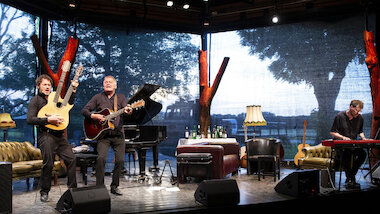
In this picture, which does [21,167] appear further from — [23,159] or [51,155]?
[51,155]

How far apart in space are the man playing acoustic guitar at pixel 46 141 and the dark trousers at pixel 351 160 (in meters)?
4.05

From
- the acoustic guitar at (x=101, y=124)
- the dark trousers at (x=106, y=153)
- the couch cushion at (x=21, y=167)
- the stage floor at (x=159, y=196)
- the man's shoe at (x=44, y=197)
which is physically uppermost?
the acoustic guitar at (x=101, y=124)

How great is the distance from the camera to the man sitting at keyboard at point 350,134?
4977mm

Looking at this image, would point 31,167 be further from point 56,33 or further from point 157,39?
point 157,39

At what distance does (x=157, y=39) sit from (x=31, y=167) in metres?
4.96

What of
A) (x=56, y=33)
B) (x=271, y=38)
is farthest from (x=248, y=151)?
(x=56, y=33)

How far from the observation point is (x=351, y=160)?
4.93m

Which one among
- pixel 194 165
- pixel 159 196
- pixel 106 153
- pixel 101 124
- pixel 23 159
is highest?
pixel 101 124

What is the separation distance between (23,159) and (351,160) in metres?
5.49

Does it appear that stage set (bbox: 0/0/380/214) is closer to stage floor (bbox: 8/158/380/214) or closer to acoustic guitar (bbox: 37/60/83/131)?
stage floor (bbox: 8/158/380/214)

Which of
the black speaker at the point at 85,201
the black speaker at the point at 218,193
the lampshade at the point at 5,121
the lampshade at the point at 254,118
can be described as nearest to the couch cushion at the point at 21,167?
the lampshade at the point at 5,121

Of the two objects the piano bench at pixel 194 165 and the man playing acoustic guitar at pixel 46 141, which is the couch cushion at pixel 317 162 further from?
the man playing acoustic guitar at pixel 46 141

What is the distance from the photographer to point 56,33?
7.69 m

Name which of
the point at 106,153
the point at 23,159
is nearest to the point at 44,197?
the point at 106,153
